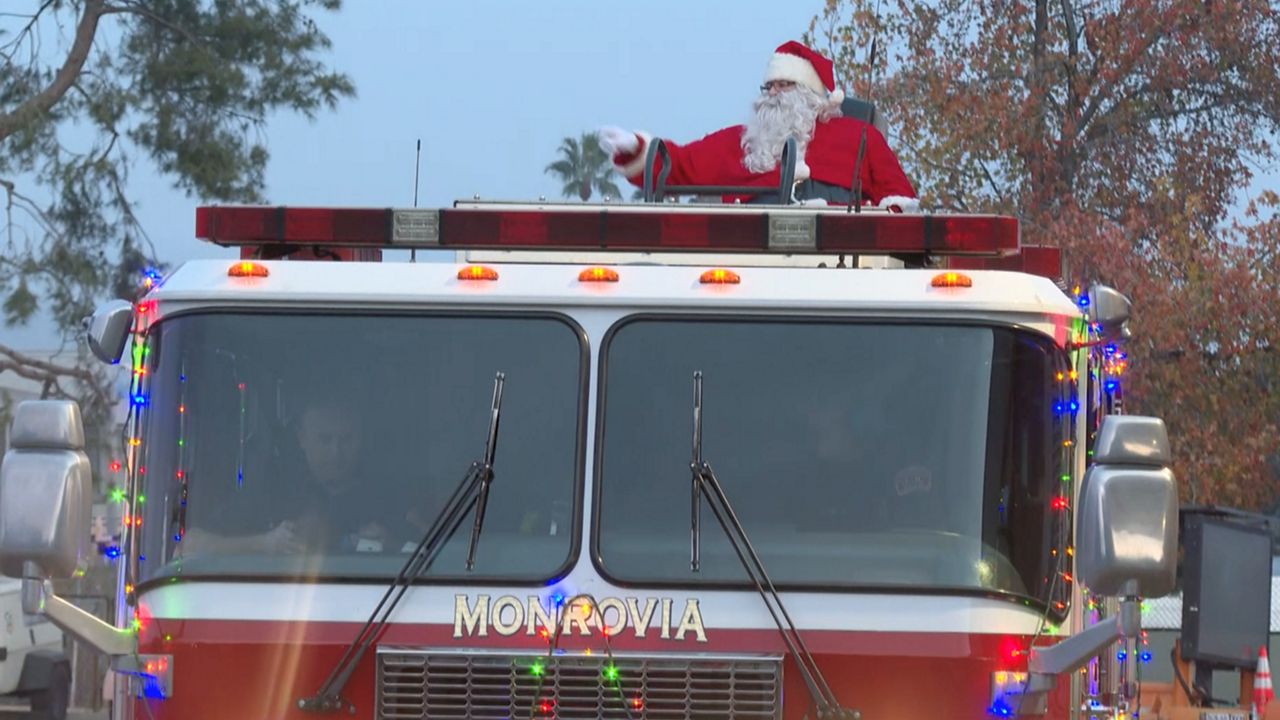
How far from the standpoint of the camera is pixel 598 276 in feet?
18.6

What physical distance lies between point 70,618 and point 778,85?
393 cm

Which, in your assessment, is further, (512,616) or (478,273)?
(478,273)

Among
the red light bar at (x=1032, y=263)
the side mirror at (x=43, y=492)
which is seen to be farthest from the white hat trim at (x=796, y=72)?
the side mirror at (x=43, y=492)

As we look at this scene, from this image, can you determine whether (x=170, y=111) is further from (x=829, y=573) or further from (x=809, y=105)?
(x=829, y=573)

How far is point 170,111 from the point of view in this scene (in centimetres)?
2467

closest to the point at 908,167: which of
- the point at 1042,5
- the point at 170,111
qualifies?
the point at 1042,5

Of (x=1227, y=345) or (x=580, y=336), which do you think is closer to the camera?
(x=580, y=336)

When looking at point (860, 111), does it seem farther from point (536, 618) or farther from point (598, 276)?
point (536, 618)

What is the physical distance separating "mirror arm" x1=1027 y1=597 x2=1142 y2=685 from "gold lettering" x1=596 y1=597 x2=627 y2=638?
1002 millimetres

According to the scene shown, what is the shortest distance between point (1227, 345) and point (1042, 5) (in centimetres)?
353

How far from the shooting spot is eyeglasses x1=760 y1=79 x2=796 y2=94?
8289 mm

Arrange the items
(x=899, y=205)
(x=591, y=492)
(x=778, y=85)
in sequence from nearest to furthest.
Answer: (x=591, y=492) → (x=899, y=205) → (x=778, y=85)

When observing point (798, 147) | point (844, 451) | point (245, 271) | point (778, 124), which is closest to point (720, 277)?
point (844, 451)

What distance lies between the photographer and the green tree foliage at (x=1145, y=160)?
664 inches
